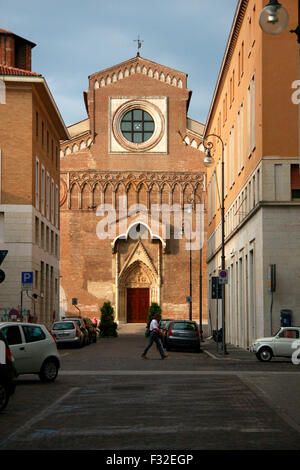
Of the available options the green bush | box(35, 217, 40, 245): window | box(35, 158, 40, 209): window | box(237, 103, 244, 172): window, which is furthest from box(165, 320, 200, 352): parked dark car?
the green bush

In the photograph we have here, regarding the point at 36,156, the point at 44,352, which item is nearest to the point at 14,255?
the point at 36,156

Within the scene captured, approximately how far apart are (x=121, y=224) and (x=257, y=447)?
5869 centimetres

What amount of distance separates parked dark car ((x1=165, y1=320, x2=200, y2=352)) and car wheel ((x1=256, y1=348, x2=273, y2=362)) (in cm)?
748

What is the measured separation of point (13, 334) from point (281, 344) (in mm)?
11791

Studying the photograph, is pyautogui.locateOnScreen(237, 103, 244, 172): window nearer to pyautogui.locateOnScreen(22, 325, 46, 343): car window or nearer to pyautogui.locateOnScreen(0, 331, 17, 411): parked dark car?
pyautogui.locateOnScreen(22, 325, 46, 343): car window

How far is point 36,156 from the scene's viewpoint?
44844mm

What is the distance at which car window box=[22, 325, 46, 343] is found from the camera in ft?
58.4

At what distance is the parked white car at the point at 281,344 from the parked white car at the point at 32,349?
10.0m

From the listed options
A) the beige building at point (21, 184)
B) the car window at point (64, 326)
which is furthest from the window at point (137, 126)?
the car window at point (64, 326)

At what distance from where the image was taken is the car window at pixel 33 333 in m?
17.8

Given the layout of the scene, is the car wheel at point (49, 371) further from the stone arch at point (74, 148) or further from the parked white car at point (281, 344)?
the stone arch at point (74, 148)

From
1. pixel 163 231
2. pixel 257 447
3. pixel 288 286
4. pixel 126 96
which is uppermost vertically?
pixel 126 96
